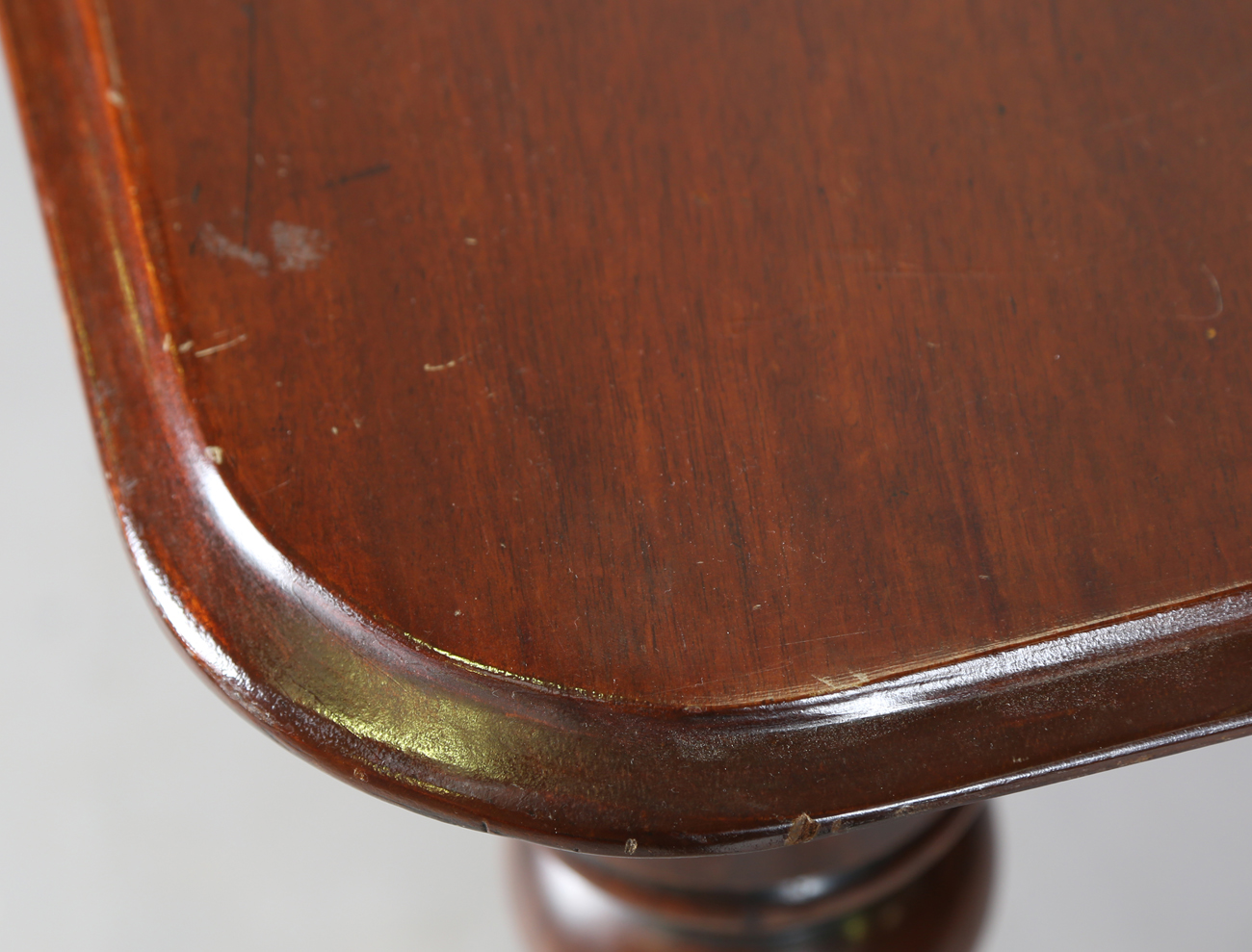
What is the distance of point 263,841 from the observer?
1.18m

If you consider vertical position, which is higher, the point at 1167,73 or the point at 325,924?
the point at 1167,73

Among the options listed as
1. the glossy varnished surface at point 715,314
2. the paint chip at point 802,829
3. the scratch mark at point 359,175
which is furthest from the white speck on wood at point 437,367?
the paint chip at point 802,829

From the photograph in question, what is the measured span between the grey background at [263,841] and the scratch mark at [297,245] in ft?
2.30

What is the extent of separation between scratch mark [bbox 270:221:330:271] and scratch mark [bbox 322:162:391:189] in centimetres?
3

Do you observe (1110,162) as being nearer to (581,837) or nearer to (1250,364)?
(1250,364)

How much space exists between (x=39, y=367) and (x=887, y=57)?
1197 mm

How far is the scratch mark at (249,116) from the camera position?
1.86ft

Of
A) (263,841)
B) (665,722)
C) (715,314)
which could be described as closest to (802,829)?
(665,722)

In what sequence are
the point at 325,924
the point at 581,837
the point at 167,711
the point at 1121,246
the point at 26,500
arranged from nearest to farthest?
the point at 581,837
the point at 1121,246
the point at 325,924
the point at 167,711
the point at 26,500

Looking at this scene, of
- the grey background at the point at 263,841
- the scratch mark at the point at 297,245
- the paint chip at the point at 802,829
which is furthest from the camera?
the grey background at the point at 263,841

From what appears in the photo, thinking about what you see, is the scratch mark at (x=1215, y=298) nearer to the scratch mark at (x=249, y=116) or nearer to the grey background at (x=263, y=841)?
the scratch mark at (x=249, y=116)

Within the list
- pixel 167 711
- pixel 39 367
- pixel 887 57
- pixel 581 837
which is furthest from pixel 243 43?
pixel 39 367

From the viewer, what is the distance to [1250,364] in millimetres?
522

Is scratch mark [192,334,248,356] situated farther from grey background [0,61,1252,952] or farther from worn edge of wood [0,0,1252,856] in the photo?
grey background [0,61,1252,952]
